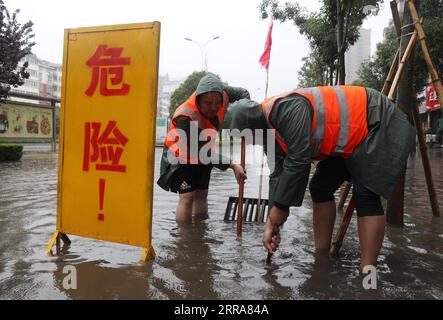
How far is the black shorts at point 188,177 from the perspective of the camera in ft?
13.3

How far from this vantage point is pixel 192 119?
12.3 ft

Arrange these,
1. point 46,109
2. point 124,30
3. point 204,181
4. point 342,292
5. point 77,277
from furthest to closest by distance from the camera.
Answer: point 46,109
point 204,181
point 124,30
point 77,277
point 342,292

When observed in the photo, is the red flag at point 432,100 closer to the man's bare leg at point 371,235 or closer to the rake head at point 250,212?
the rake head at point 250,212

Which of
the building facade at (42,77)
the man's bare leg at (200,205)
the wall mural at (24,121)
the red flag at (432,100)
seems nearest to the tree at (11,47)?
the wall mural at (24,121)

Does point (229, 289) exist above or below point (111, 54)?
below

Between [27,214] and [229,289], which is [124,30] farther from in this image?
[27,214]

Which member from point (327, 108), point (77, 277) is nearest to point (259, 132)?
point (327, 108)

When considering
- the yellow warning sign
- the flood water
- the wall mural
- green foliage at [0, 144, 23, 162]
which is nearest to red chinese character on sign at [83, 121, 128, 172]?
the yellow warning sign

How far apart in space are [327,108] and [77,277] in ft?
6.14

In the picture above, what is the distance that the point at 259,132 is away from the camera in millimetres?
2545

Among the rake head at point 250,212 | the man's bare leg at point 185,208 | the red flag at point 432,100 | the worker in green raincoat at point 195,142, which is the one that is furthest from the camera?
the red flag at point 432,100

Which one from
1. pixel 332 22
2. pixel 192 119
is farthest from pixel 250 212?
pixel 332 22

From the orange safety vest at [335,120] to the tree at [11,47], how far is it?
44.3ft

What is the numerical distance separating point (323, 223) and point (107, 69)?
1956 millimetres
